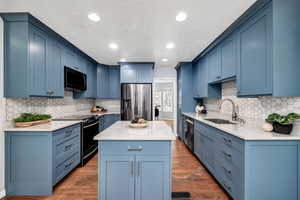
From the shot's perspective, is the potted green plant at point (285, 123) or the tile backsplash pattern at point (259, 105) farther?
the tile backsplash pattern at point (259, 105)

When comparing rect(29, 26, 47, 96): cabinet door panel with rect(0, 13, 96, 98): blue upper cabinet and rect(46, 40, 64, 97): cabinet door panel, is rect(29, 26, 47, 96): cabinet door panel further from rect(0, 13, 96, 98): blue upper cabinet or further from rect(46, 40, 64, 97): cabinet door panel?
rect(46, 40, 64, 97): cabinet door panel

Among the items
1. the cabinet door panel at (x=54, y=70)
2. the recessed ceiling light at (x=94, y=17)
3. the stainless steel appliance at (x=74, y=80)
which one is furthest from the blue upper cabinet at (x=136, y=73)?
the recessed ceiling light at (x=94, y=17)

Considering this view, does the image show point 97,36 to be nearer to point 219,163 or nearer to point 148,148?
point 148,148

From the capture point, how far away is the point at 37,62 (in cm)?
222

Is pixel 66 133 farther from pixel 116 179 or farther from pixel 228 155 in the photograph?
pixel 228 155

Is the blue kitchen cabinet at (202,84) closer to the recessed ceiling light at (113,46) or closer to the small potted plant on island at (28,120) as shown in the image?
the recessed ceiling light at (113,46)

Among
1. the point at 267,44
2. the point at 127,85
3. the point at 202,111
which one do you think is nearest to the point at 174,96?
the point at 202,111

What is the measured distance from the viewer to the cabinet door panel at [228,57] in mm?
2318

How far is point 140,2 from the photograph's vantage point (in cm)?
169

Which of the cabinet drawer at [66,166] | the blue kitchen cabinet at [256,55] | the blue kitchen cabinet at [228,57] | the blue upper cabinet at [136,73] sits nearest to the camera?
the blue kitchen cabinet at [256,55]

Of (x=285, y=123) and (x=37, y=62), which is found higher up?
(x=37, y=62)

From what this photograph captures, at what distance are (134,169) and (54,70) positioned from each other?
7.62 feet

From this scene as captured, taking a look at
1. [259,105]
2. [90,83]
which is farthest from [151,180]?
[90,83]

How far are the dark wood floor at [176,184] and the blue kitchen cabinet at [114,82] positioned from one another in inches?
91.9
